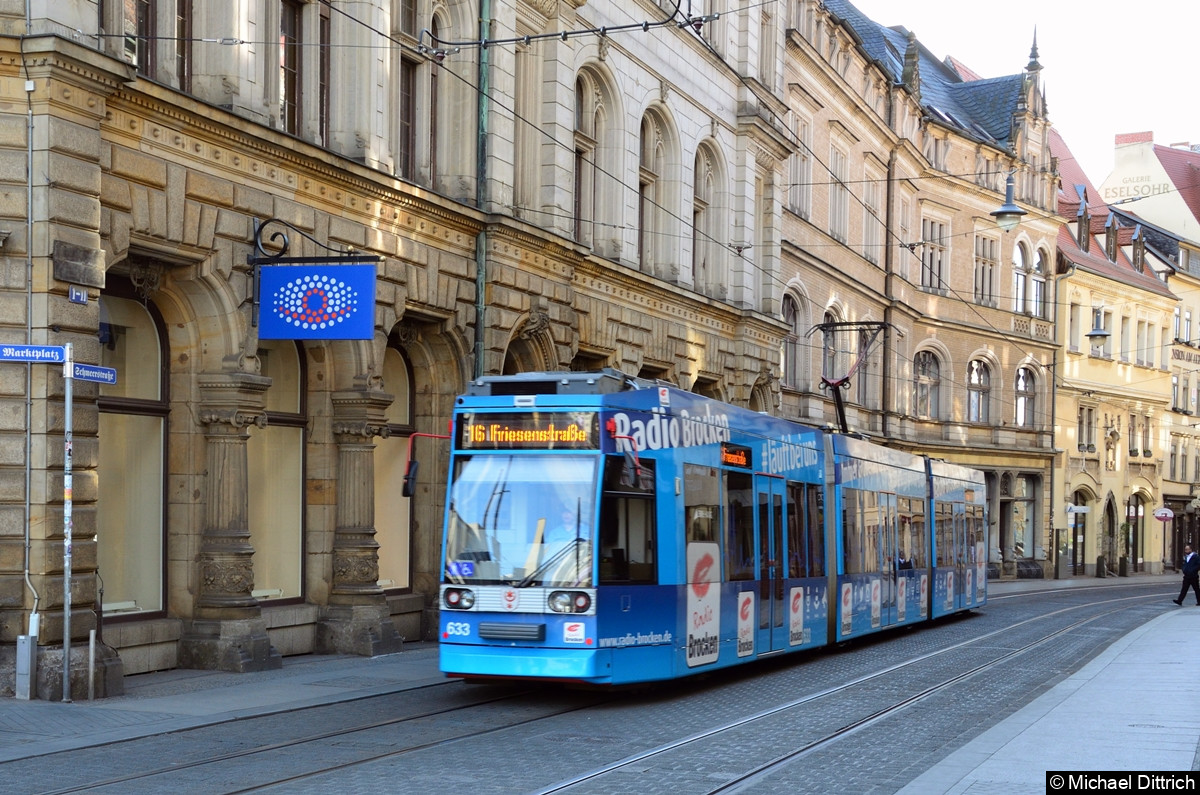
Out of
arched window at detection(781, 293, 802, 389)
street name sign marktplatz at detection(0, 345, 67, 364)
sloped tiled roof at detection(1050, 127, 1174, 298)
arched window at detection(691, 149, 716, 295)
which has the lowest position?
street name sign marktplatz at detection(0, 345, 67, 364)

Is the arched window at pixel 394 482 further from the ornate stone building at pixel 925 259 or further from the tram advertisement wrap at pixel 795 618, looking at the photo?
the ornate stone building at pixel 925 259

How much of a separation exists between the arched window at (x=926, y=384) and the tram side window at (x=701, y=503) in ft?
130

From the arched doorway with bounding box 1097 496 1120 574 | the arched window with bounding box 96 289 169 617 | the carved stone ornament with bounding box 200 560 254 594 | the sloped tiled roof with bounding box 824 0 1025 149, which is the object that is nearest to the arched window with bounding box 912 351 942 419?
the sloped tiled roof with bounding box 824 0 1025 149

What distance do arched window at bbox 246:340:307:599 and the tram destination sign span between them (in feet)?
18.5

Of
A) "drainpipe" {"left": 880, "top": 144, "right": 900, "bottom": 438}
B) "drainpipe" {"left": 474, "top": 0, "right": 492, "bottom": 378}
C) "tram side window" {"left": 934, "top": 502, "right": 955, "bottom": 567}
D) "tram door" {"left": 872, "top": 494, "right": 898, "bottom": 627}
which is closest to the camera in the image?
"drainpipe" {"left": 474, "top": 0, "right": 492, "bottom": 378}

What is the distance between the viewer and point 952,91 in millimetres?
65562

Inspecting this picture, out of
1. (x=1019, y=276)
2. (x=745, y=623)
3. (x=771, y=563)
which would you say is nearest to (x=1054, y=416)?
(x=1019, y=276)

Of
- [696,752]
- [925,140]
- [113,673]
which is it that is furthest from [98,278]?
[925,140]

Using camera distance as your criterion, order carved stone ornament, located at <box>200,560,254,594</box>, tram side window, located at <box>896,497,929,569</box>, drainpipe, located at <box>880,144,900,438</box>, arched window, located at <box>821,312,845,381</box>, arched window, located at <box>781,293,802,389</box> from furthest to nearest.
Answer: drainpipe, located at <box>880,144,900,438</box> → arched window, located at <box>821,312,845,381</box> → arched window, located at <box>781,293,802,389</box> → tram side window, located at <box>896,497,929,569</box> → carved stone ornament, located at <box>200,560,254,594</box>

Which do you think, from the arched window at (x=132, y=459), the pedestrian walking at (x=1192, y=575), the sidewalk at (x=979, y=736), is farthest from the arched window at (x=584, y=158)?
the pedestrian walking at (x=1192, y=575)

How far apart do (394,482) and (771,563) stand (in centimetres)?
691

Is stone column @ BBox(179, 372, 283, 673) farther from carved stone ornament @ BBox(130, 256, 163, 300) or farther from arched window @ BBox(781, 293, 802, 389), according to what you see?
arched window @ BBox(781, 293, 802, 389)

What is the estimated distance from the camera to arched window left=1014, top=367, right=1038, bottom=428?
61531 millimetres

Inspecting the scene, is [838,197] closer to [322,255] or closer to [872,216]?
[872,216]
